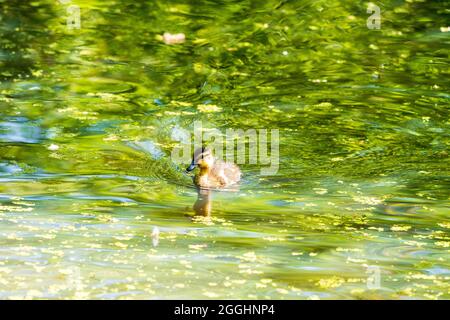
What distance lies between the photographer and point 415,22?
13555 millimetres

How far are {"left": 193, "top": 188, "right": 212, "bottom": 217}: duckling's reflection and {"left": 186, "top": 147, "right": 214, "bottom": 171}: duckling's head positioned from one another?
0.37m

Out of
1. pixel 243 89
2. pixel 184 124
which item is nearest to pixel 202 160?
pixel 184 124

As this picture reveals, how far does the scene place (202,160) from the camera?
932 centimetres

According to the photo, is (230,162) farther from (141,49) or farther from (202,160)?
(141,49)

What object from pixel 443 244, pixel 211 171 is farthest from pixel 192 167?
pixel 443 244

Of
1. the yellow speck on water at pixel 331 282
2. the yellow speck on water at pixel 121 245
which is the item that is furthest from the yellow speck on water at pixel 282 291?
the yellow speck on water at pixel 121 245

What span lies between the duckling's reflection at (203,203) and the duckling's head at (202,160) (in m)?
0.37

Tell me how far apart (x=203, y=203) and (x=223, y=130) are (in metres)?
2.34

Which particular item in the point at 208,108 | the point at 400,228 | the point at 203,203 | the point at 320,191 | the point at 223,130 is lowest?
the point at 400,228

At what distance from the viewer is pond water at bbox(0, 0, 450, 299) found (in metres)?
6.25

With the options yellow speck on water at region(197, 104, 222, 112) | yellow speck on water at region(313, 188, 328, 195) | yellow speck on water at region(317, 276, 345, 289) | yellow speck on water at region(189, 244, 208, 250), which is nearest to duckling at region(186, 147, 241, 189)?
yellow speck on water at region(313, 188, 328, 195)

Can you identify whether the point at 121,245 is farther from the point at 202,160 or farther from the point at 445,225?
the point at 202,160

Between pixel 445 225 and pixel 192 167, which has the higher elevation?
pixel 192 167
